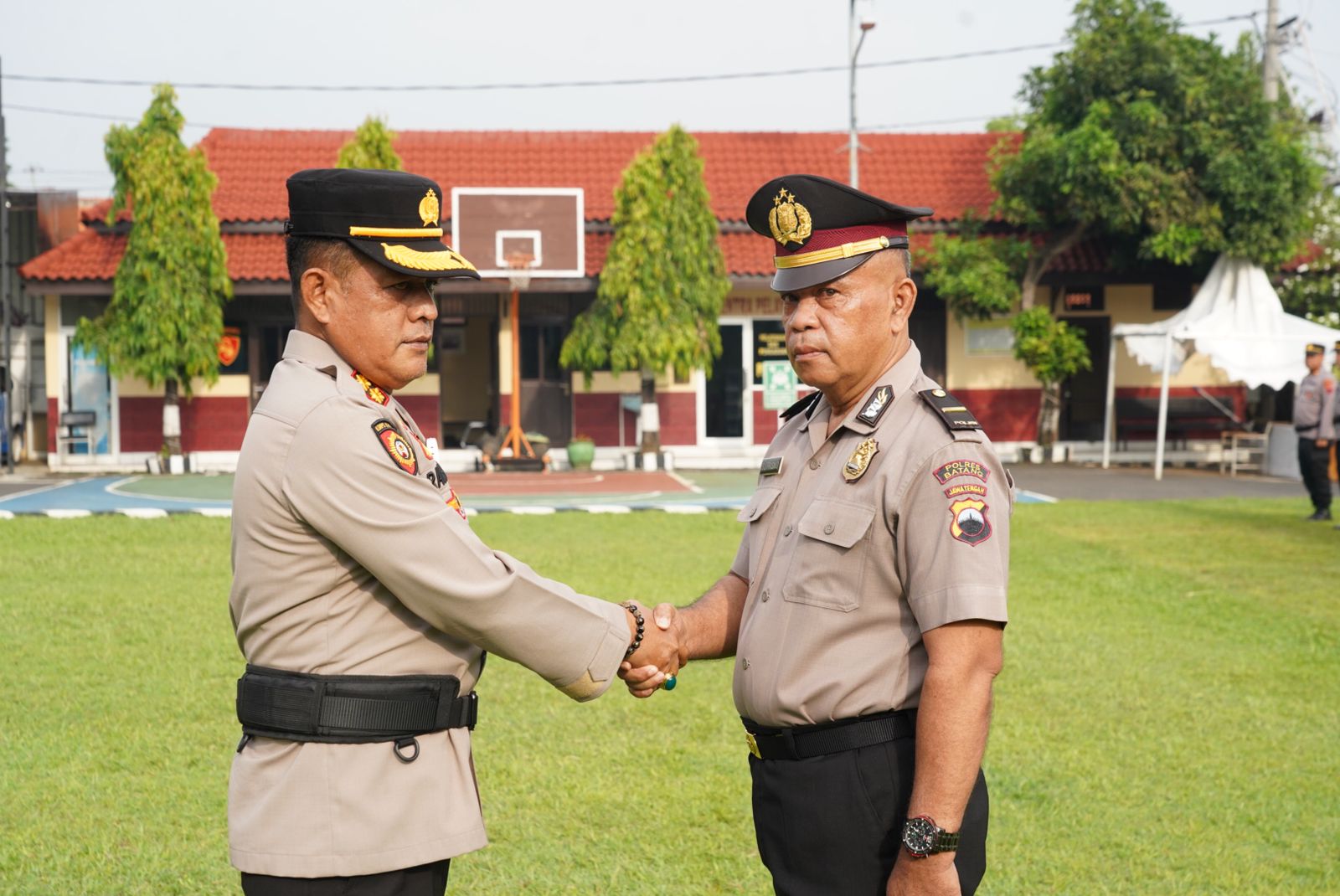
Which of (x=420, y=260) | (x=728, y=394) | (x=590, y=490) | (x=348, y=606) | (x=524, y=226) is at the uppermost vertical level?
(x=524, y=226)

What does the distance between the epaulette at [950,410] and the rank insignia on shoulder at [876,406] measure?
78 mm

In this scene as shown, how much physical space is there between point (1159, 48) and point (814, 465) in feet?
67.8

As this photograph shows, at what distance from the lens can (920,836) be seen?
8.25ft

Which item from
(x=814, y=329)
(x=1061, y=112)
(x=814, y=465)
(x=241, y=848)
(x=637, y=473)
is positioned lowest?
(x=637, y=473)

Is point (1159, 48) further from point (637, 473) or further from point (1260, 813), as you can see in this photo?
point (1260, 813)

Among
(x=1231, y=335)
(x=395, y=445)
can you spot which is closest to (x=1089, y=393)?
(x=1231, y=335)

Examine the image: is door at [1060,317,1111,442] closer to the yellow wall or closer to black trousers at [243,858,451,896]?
the yellow wall

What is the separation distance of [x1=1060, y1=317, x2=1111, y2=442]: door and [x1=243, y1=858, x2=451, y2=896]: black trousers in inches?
894

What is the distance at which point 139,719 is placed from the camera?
648cm

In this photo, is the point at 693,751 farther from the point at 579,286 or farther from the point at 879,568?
the point at 579,286

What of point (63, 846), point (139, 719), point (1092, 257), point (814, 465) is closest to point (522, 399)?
point (1092, 257)

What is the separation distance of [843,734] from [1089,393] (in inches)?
900

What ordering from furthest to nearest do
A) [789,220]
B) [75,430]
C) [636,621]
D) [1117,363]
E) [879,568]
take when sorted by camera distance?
[1117,363] < [75,430] < [636,621] < [789,220] < [879,568]

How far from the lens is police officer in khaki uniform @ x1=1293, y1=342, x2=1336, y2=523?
47.3 feet
